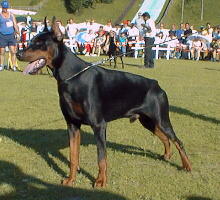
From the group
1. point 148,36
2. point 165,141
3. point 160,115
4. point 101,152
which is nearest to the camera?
point 101,152

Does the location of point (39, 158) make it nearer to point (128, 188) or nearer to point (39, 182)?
point (39, 182)

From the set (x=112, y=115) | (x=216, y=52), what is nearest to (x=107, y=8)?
(x=216, y=52)

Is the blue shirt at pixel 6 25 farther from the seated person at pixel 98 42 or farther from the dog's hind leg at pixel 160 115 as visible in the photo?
the dog's hind leg at pixel 160 115

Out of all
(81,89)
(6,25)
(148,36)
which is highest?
(6,25)

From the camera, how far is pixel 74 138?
552cm

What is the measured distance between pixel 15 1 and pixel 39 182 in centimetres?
8077

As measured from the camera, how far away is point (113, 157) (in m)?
6.46

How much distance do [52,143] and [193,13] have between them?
197 ft

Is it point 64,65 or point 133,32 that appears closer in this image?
point 64,65

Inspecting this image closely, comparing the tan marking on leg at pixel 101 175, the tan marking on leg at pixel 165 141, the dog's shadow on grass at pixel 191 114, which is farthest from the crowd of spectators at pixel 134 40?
the tan marking on leg at pixel 101 175

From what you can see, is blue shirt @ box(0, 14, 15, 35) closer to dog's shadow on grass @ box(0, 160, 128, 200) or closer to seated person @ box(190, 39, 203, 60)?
dog's shadow on grass @ box(0, 160, 128, 200)

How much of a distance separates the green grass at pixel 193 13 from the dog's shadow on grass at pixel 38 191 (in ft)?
183

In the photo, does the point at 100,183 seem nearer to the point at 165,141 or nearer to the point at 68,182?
the point at 68,182

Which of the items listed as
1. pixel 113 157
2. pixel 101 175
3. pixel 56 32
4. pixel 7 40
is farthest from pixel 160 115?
pixel 7 40
